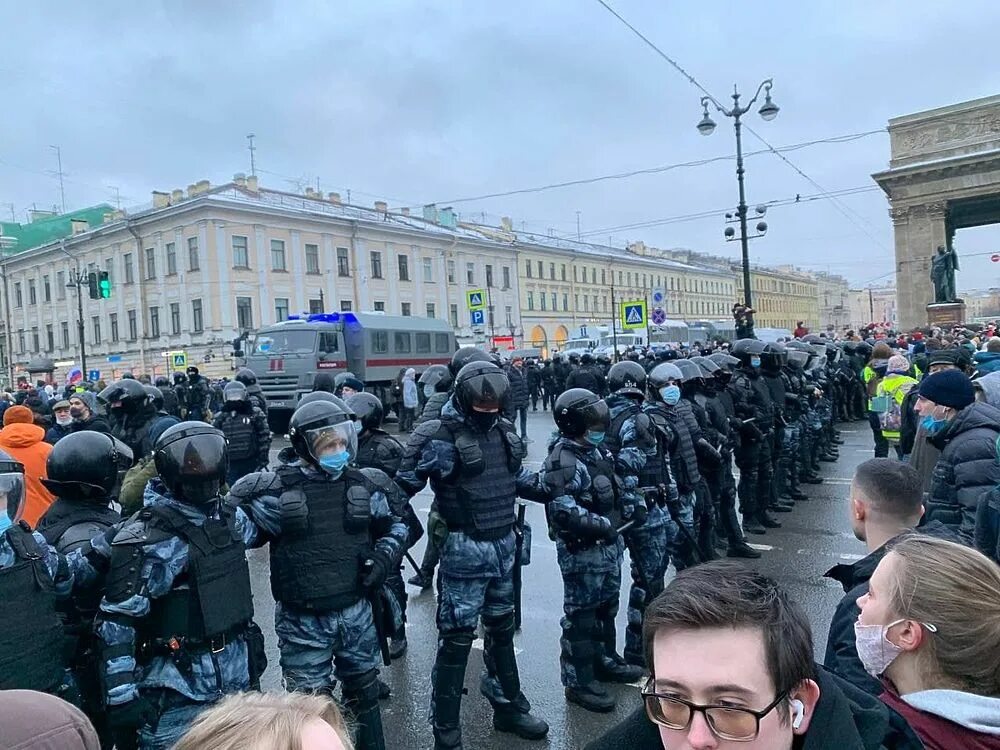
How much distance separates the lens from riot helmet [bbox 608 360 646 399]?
6184 millimetres

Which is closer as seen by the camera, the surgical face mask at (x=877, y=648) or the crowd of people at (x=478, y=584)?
the crowd of people at (x=478, y=584)

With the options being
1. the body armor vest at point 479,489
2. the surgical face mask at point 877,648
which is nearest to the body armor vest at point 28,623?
the body armor vest at point 479,489

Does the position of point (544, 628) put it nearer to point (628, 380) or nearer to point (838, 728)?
point (628, 380)

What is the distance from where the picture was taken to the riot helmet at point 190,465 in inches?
120

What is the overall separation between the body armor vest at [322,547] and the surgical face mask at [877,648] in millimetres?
2280

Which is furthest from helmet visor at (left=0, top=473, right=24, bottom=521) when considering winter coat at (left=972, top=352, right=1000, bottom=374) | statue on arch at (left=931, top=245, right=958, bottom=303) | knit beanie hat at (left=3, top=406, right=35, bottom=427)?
statue on arch at (left=931, top=245, right=958, bottom=303)

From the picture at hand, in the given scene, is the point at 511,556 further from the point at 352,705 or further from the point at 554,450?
the point at 352,705

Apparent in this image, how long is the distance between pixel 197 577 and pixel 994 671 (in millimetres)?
2682

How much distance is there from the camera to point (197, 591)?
293 cm

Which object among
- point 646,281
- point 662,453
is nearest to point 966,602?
point 662,453

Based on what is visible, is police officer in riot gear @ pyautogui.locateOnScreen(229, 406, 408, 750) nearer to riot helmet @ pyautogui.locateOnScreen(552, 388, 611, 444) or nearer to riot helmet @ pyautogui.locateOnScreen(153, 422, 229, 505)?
riot helmet @ pyautogui.locateOnScreen(153, 422, 229, 505)

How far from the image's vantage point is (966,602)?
1765 millimetres

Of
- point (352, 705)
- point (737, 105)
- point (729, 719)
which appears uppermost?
point (737, 105)

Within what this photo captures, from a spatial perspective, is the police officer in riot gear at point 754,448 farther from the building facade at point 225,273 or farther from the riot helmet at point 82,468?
the building facade at point 225,273
